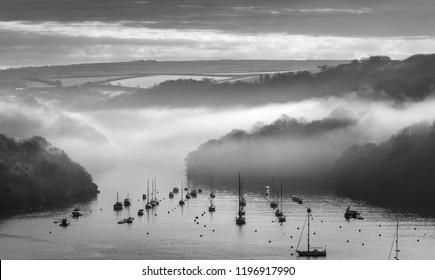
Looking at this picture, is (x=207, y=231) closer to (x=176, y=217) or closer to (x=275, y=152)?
(x=176, y=217)

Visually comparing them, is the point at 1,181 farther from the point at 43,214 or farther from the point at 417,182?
the point at 417,182

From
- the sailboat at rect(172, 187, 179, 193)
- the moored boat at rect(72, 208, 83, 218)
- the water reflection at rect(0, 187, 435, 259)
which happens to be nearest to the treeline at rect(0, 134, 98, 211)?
the water reflection at rect(0, 187, 435, 259)

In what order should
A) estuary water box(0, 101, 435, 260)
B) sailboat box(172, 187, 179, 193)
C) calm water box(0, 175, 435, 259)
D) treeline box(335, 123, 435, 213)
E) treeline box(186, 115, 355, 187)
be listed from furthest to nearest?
1. treeline box(186, 115, 355, 187)
2. sailboat box(172, 187, 179, 193)
3. treeline box(335, 123, 435, 213)
4. estuary water box(0, 101, 435, 260)
5. calm water box(0, 175, 435, 259)

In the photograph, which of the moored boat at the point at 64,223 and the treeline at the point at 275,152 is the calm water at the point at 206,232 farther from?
the treeline at the point at 275,152

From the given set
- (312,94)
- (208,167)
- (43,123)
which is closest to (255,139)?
(208,167)

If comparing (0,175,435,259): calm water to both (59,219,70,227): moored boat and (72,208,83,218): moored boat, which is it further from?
(72,208,83,218): moored boat

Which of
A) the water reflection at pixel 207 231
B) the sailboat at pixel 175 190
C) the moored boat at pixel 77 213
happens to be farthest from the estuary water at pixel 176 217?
the moored boat at pixel 77 213
